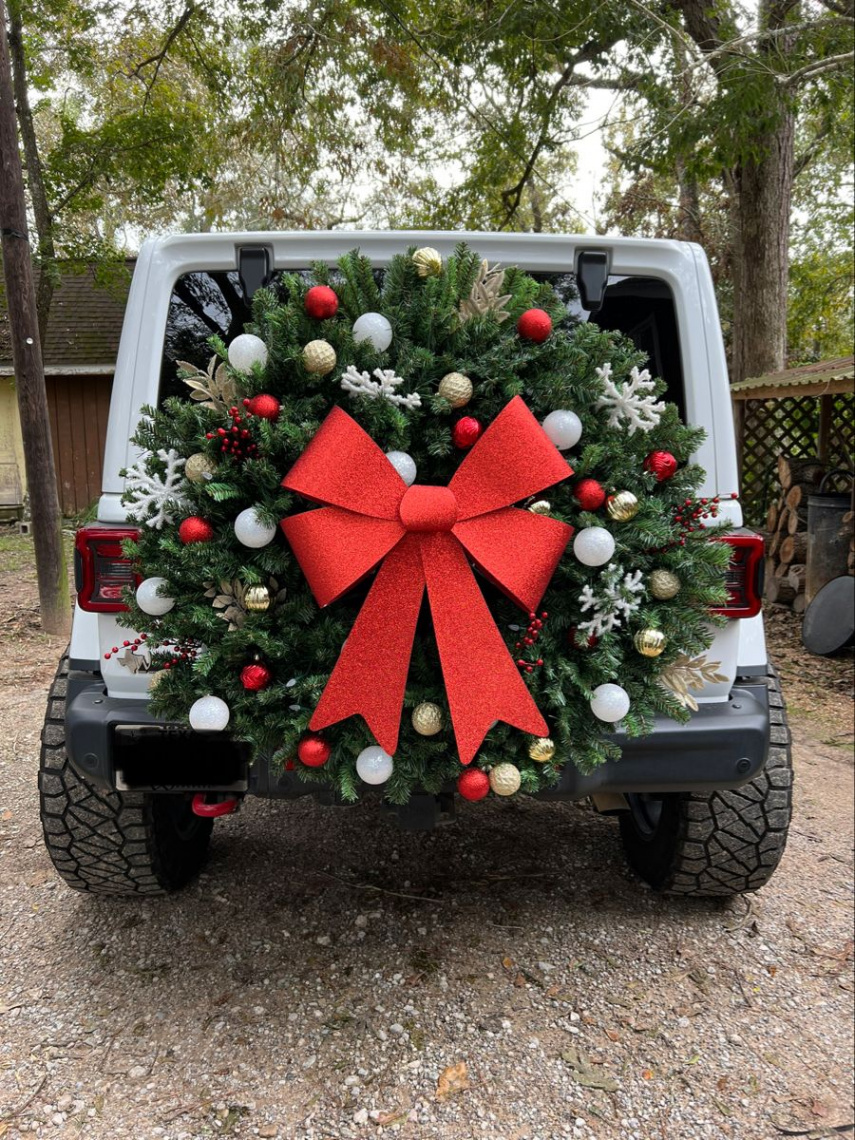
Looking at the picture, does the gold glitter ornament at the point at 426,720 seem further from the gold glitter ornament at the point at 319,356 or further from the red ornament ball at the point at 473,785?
the gold glitter ornament at the point at 319,356

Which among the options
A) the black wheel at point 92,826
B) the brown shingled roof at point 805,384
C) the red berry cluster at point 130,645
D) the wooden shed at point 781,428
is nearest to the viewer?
the red berry cluster at point 130,645

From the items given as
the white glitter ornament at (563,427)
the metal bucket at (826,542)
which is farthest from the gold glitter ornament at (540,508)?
the metal bucket at (826,542)

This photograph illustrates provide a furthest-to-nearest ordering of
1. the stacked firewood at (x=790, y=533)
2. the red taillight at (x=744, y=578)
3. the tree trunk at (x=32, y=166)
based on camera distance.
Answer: the tree trunk at (x=32, y=166) → the stacked firewood at (x=790, y=533) → the red taillight at (x=744, y=578)

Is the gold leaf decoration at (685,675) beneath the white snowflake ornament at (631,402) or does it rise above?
beneath

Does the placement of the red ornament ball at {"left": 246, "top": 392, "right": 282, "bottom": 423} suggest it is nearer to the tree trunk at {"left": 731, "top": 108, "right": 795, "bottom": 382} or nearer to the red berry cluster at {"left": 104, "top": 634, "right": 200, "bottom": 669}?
the red berry cluster at {"left": 104, "top": 634, "right": 200, "bottom": 669}

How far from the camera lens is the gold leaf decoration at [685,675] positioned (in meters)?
1.99

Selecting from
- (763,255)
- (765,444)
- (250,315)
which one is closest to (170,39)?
(763,255)

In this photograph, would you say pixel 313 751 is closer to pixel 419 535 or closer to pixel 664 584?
pixel 419 535

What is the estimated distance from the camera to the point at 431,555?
5.96 feet

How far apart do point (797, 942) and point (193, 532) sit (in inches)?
93.5

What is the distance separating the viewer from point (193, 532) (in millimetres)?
1803

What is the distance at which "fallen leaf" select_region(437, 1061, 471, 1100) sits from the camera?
6.79 feet

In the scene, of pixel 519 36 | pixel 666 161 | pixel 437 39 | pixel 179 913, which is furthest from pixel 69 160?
pixel 179 913

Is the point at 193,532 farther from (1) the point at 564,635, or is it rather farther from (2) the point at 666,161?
(2) the point at 666,161
